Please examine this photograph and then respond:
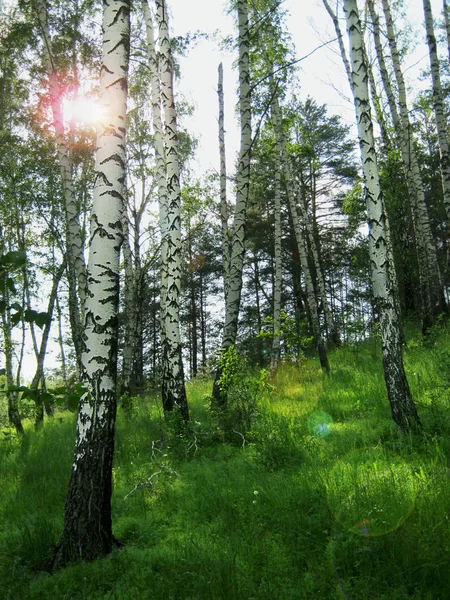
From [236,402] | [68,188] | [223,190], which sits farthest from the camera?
[223,190]

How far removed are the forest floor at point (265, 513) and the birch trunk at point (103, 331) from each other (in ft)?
0.93

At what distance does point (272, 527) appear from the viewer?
347 cm

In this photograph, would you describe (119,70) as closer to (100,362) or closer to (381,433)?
(100,362)

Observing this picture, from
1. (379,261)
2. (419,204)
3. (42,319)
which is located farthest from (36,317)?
(419,204)

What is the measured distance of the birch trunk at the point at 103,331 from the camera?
3334 millimetres

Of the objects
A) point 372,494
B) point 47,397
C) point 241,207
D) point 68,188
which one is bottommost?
point 372,494

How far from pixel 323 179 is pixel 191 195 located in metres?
9.24

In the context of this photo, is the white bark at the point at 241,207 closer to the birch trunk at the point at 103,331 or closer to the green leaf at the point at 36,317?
the birch trunk at the point at 103,331

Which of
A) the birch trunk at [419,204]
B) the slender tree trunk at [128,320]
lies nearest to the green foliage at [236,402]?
the slender tree trunk at [128,320]

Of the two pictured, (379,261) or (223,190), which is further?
(223,190)

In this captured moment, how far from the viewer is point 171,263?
7395 millimetres

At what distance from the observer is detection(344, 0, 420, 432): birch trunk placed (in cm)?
501

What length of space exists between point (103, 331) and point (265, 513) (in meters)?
2.17

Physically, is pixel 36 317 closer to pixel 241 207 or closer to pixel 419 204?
pixel 241 207
